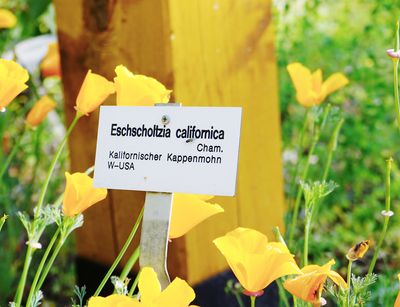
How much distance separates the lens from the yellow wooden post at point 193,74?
1611 mm

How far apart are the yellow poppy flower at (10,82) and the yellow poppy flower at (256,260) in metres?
0.35

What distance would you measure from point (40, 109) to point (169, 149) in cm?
47

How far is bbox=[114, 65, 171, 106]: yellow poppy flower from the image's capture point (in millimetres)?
1095

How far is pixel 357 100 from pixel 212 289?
1256 millimetres

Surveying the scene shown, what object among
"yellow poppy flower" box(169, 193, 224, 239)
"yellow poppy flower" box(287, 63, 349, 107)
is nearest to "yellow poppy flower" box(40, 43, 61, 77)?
"yellow poppy flower" box(287, 63, 349, 107)

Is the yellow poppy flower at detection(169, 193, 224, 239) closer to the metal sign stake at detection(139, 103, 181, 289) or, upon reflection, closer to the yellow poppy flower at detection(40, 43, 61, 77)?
the metal sign stake at detection(139, 103, 181, 289)

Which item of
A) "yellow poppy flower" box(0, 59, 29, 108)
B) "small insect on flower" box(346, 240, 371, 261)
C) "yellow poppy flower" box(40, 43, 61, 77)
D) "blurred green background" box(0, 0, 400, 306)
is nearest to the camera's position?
"small insect on flower" box(346, 240, 371, 261)

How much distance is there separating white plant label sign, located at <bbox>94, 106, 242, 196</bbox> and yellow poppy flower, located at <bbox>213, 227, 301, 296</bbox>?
70 millimetres

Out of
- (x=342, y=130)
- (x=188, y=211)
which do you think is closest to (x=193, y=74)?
(x=188, y=211)

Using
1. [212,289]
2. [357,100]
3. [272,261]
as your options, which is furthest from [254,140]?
[357,100]

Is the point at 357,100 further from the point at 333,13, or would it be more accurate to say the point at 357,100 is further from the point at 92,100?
the point at 92,100

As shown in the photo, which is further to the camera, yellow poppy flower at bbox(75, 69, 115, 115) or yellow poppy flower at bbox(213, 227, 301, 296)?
yellow poppy flower at bbox(75, 69, 115, 115)

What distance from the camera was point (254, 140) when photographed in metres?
1.78

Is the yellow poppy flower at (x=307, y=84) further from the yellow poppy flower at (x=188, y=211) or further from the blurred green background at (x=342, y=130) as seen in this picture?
the blurred green background at (x=342, y=130)
